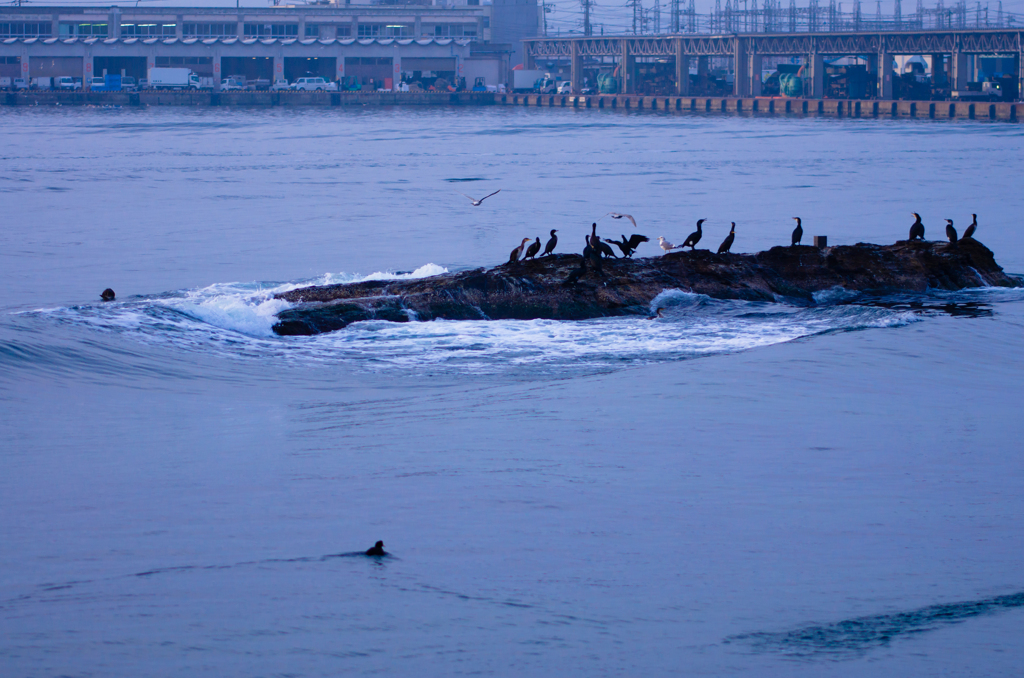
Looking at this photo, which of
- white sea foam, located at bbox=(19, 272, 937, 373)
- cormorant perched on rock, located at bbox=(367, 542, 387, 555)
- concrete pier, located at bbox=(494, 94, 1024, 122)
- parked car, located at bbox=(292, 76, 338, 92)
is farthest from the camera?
parked car, located at bbox=(292, 76, 338, 92)

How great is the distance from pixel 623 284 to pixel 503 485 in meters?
9.51

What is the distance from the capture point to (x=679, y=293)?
1922cm

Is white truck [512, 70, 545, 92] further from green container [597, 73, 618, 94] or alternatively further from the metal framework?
green container [597, 73, 618, 94]

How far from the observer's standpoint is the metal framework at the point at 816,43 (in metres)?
115

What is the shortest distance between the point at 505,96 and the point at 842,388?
474ft

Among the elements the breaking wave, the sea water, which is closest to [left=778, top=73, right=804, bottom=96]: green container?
the sea water

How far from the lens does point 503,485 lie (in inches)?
396

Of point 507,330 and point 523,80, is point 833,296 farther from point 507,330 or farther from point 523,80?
point 523,80

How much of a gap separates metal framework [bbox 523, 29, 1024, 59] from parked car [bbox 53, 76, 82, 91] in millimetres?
68889

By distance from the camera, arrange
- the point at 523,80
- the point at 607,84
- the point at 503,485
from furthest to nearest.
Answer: the point at 523,80 < the point at 607,84 < the point at 503,485

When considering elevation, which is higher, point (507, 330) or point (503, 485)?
point (507, 330)

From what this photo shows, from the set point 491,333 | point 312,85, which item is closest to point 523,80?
point 312,85

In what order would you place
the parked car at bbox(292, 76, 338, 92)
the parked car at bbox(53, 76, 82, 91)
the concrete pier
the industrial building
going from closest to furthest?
the concrete pier, the parked car at bbox(53, 76, 82, 91), the industrial building, the parked car at bbox(292, 76, 338, 92)

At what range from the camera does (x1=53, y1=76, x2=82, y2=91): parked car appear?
14138cm
